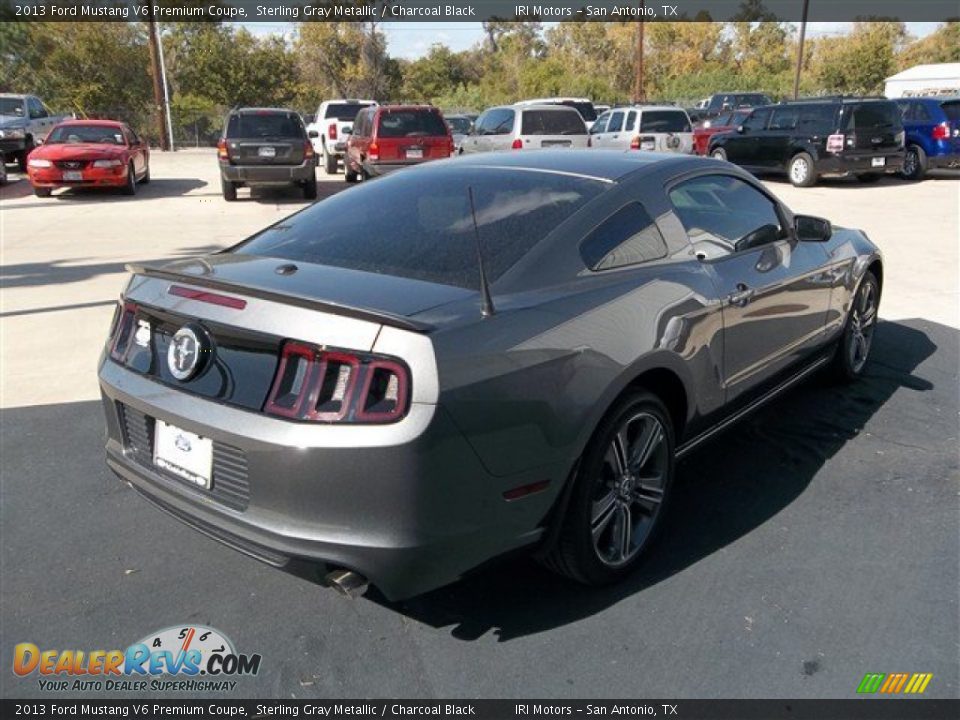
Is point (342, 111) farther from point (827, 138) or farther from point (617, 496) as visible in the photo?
point (617, 496)

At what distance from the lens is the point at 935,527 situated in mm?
3629

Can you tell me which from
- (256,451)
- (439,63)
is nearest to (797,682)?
(256,451)

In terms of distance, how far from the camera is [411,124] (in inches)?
661

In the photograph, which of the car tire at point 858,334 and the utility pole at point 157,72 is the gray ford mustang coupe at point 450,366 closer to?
the car tire at point 858,334

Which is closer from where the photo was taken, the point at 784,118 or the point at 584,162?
the point at 584,162

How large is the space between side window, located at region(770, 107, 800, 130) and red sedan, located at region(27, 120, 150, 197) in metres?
13.9

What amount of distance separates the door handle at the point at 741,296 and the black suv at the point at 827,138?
15080 mm

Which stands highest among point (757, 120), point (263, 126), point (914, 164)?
point (757, 120)

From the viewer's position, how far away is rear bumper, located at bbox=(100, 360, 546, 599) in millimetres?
2400

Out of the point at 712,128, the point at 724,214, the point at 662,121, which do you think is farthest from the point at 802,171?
the point at 724,214

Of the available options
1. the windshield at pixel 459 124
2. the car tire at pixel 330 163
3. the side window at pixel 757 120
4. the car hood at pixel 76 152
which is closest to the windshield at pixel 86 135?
the car hood at pixel 76 152

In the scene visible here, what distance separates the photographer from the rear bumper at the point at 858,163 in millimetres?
17000

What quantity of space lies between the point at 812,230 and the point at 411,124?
13375 millimetres

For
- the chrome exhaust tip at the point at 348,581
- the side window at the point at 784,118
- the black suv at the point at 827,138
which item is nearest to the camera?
the chrome exhaust tip at the point at 348,581
